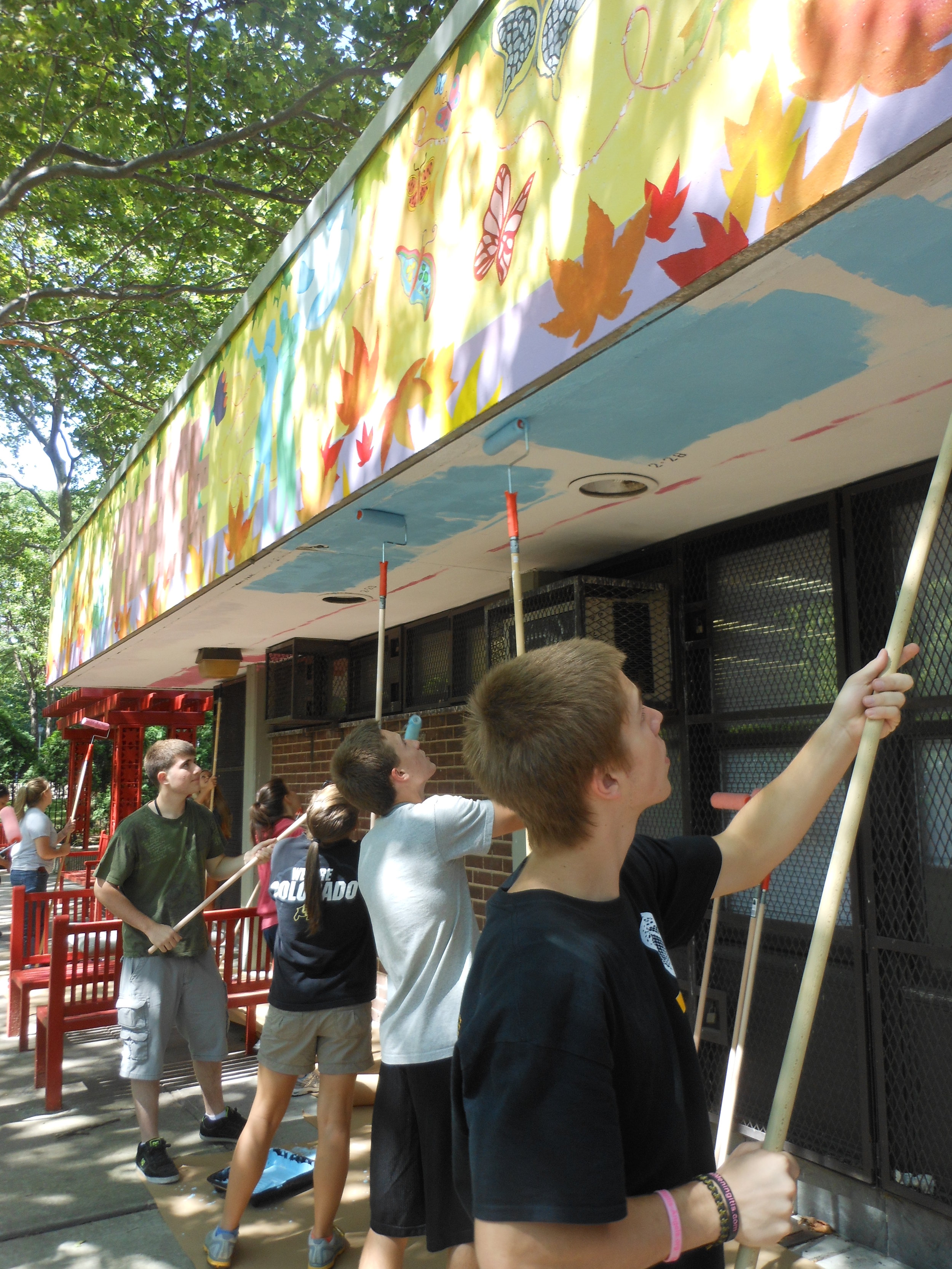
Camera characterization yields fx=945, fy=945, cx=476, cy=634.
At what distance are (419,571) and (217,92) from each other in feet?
22.8

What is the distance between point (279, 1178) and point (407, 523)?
2884 millimetres

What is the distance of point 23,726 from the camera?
36594 millimetres

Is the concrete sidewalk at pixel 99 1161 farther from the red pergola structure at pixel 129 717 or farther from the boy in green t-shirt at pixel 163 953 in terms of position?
the red pergola structure at pixel 129 717

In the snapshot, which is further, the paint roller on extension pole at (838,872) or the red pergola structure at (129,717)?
the red pergola structure at (129,717)

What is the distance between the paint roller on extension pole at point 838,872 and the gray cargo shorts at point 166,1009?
359cm

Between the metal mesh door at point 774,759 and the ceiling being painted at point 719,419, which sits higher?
the ceiling being painted at point 719,419

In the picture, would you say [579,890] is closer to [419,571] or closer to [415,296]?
[415,296]

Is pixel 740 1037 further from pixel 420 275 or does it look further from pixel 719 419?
pixel 420 275

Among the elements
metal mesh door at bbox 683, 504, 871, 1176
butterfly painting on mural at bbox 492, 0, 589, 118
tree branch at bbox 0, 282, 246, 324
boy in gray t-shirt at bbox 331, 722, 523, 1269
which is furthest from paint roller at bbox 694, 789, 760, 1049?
tree branch at bbox 0, 282, 246, 324

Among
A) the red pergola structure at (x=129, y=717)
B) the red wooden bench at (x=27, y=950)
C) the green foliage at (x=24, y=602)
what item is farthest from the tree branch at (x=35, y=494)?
the red wooden bench at (x=27, y=950)

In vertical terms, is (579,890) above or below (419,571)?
below

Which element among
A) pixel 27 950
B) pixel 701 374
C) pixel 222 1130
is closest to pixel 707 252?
pixel 701 374

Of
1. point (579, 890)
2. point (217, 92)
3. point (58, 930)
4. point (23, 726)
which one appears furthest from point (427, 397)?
point (23, 726)

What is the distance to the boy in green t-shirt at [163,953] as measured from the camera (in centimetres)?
426
